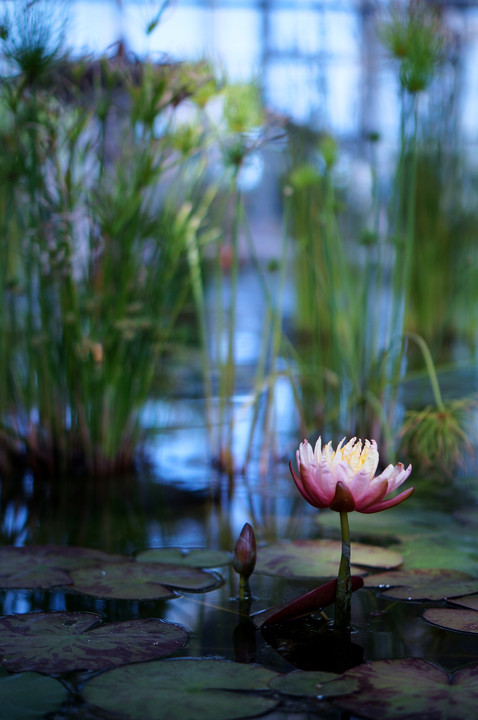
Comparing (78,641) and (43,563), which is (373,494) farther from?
(43,563)

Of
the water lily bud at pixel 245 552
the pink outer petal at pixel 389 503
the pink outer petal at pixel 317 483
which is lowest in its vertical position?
the water lily bud at pixel 245 552

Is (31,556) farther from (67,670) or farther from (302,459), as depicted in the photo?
(302,459)

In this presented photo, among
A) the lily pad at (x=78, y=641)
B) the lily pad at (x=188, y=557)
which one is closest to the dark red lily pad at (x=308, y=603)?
the lily pad at (x=78, y=641)

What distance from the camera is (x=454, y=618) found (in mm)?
1016

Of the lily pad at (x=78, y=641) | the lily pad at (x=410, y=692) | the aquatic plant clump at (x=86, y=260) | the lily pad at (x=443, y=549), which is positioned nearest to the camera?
the lily pad at (x=410, y=692)

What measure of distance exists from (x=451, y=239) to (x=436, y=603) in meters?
2.80

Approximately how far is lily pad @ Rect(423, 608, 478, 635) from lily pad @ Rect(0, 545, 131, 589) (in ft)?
1.57

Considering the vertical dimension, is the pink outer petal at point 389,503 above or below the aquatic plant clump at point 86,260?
below

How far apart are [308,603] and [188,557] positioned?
0.34 m

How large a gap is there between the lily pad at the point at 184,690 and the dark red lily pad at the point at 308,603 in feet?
0.38

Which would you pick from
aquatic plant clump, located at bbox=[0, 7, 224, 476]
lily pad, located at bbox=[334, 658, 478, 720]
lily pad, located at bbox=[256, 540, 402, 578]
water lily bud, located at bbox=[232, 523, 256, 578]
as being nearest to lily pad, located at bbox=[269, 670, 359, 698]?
lily pad, located at bbox=[334, 658, 478, 720]

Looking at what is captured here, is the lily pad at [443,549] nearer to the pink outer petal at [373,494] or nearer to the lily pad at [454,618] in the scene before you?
the lily pad at [454,618]

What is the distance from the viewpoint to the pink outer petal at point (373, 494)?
0.91 metres

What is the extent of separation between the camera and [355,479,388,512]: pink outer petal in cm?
91
